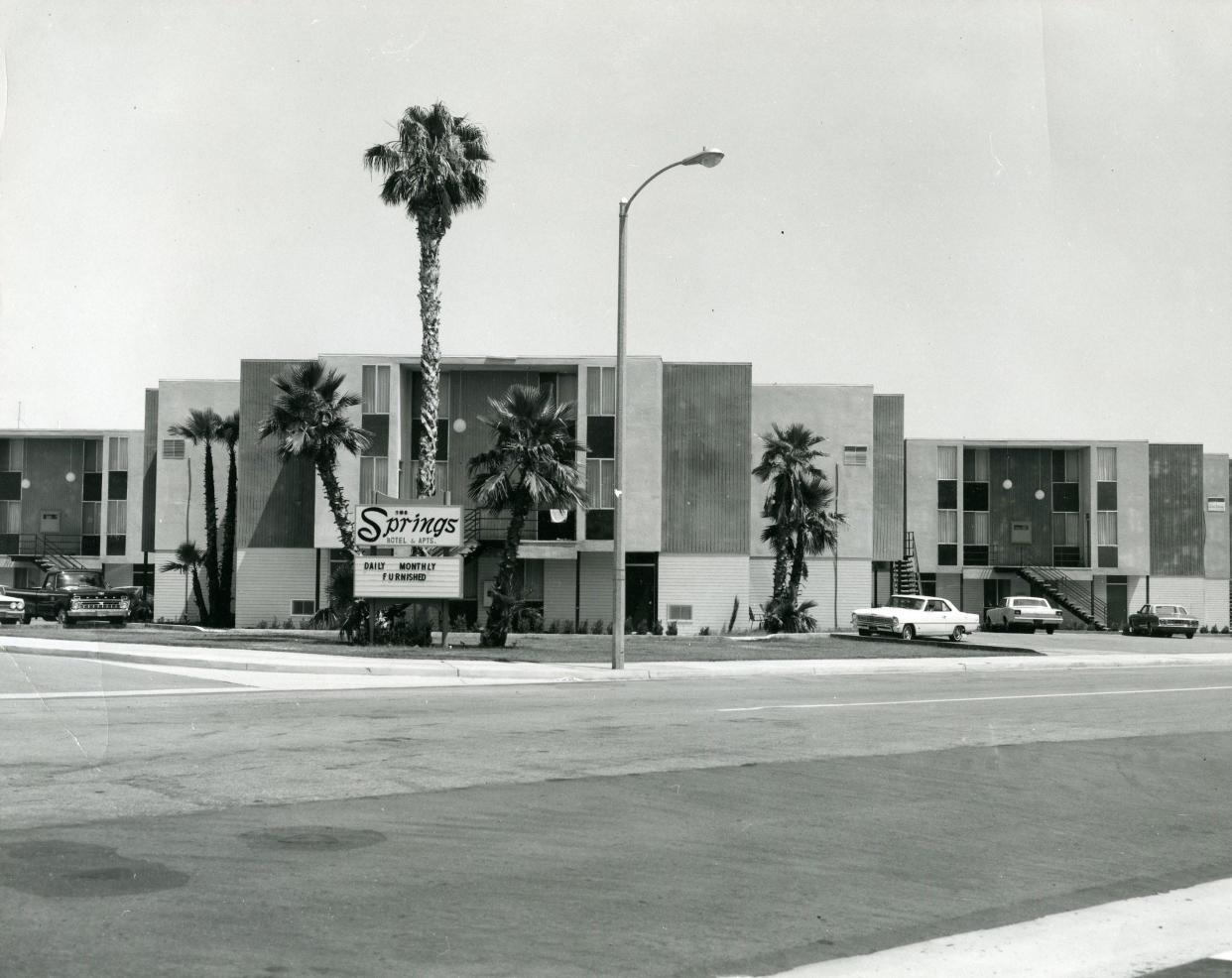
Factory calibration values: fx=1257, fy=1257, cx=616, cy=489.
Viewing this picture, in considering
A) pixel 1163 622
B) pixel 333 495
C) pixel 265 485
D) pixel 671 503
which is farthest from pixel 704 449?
pixel 1163 622

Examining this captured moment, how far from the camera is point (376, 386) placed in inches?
→ 1834

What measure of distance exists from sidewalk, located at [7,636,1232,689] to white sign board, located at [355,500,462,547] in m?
4.22

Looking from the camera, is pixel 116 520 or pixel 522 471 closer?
pixel 522 471

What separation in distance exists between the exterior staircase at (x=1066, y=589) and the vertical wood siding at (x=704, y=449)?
19.6 m

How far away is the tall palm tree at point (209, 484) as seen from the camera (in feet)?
162

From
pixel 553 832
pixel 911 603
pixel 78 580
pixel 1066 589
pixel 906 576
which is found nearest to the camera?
pixel 553 832

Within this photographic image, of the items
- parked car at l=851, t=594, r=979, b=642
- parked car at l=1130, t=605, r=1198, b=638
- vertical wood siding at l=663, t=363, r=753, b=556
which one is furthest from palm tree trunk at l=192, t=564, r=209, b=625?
parked car at l=1130, t=605, r=1198, b=638

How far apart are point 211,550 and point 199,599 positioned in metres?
2.25

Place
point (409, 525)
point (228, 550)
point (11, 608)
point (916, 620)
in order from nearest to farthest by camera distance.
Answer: point (409, 525) < point (11, 608) < point (916, 620) < point (228, 550)

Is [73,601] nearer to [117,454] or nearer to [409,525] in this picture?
[409,525]

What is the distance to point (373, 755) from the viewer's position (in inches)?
443

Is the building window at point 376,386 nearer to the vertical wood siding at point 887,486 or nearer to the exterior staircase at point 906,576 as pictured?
the vertical wood siding at point 887,486

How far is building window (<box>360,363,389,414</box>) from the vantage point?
4653 centimetres

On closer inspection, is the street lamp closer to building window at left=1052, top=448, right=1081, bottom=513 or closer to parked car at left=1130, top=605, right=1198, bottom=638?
parked car at left=1130, top=605, right=1198, bottom=638
